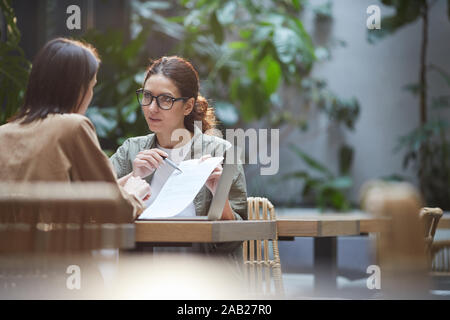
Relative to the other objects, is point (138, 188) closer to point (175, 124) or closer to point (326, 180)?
point (175, 124)

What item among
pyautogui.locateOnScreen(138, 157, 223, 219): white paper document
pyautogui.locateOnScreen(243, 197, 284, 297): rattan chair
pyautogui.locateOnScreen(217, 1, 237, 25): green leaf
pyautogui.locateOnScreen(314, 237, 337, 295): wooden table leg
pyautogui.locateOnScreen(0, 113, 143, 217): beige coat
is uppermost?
pyautogui.locateOnScreen(217, 1, 237, 25): green leaf

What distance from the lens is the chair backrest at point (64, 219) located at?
4.02ft

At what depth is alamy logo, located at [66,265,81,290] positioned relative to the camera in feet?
4.06

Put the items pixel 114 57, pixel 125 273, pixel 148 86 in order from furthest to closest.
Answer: pixel 114 57, pixel 148 86, pixel 125 273

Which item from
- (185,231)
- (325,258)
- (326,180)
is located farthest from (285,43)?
(326,180)

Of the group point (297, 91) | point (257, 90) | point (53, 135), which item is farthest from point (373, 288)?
Result: point (297, 91)

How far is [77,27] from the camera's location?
1.96 meters

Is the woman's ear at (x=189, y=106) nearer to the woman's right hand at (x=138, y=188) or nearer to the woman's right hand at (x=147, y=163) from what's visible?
the woman's right hand at (x=147, y=163)

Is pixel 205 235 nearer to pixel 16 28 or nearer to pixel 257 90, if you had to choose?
pixel 16 28

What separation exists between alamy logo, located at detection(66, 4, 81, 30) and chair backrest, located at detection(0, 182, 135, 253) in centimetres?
86

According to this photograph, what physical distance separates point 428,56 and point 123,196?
15.2ft

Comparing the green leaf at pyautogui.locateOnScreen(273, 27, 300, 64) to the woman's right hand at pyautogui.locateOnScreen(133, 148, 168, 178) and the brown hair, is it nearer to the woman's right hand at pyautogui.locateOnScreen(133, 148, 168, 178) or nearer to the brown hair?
the brown hair

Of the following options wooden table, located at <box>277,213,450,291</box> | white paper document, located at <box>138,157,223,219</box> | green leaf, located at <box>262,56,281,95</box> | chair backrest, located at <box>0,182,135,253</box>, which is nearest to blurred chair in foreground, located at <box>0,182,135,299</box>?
chair backrest, located at <box>0,182,135,253</box>

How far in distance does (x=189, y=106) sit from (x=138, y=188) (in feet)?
1.39
